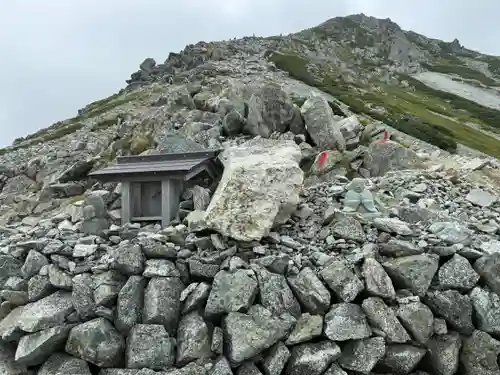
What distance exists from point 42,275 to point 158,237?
308 cm

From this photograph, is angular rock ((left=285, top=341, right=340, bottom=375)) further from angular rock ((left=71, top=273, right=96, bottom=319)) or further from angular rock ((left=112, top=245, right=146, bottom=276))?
angular rock ((left=71, top=273, right=96, bottom=319))

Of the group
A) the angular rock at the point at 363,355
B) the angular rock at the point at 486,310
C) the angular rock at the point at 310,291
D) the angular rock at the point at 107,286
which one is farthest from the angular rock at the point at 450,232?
the angular rock at the point at 107,286

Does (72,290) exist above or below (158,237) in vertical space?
below

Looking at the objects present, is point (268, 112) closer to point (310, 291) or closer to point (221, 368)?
point (310, 291)

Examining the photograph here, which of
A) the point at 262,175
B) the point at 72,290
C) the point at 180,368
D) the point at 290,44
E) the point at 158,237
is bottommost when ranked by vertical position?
the point at 180,368

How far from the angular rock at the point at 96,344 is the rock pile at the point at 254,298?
0.09 ft

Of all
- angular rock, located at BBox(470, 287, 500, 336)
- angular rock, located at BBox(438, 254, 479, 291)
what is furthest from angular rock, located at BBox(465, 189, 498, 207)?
angular rock, located at BBox(470, 287, 500, 336)

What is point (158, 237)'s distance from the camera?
43.7ft

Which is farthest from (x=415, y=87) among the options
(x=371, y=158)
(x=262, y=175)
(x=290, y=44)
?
(x=262, y=175)

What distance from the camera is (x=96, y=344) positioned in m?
11.3

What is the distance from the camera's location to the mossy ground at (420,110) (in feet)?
143

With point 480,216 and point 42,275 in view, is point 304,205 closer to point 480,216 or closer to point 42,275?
point 480,216

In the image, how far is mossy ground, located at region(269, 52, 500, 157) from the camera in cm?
4356

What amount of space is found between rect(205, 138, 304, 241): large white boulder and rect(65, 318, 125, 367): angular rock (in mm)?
3687
